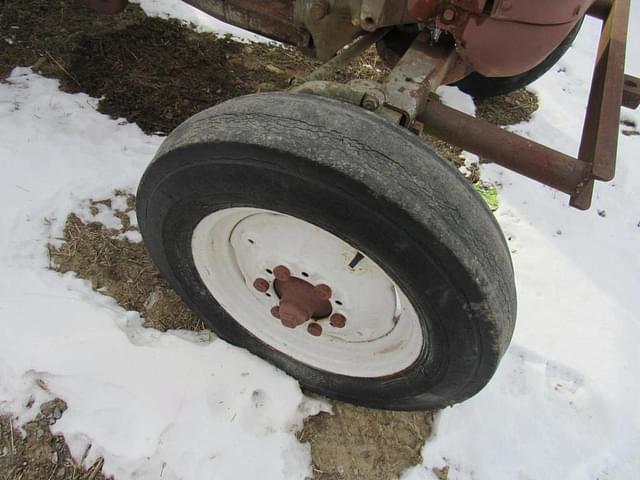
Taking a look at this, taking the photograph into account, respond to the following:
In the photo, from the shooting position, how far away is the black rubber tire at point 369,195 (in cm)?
127

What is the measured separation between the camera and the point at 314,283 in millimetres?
1693

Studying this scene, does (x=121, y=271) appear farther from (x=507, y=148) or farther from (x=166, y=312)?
(x=507, y=148)

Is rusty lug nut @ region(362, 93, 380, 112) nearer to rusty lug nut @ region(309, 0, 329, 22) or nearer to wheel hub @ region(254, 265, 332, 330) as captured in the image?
wheel hub @ region(254, 265, 332, 330)

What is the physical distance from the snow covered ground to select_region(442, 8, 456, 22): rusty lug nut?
1.32m

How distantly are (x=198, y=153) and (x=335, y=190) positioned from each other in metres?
0.37

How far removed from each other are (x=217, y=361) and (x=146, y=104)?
5.09 feet

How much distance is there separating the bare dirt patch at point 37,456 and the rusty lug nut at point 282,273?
2.64 feet

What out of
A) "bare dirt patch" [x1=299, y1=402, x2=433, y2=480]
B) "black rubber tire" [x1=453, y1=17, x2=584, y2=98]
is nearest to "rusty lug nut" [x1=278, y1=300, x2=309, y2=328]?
"bare dirt patch" [x1=299, y1=402, x2=433, y2=480]

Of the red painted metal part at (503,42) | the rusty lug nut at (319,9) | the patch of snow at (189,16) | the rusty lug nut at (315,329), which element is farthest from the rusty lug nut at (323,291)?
the patch of snow at (189,16)

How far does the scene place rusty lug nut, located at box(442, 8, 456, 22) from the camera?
1.66 metres

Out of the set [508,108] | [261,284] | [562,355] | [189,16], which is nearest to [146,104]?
[189,16]

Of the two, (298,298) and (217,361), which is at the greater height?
(298,298)

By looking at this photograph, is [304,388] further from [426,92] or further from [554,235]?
[554,235]

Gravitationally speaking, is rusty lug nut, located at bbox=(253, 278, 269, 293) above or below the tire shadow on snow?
above
